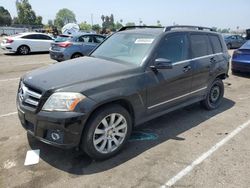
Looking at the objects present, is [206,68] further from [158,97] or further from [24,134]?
[24,134]

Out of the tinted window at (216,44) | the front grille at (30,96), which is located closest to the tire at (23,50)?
the tinted window at (216,44)

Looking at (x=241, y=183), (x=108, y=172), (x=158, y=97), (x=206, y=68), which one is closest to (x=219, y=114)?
(x=206, y=68)

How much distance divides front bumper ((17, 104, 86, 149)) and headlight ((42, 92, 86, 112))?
6cm

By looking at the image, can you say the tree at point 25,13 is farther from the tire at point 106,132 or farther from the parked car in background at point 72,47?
the tire at point 106,132

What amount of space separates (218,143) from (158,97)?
1225 mm

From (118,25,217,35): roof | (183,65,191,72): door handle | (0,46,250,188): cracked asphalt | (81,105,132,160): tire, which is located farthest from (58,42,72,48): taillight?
(81,105,132,160): tire

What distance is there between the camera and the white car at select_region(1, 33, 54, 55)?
51.1ft

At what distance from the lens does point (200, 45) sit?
5137mm

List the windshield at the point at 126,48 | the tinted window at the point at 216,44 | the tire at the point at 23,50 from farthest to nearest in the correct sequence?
the tire at the point at 23,50 → the tinted window at the point at 216,44 → the windshield at the point at 126,48

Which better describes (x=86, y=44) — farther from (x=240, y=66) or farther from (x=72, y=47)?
(x=240, y=66)

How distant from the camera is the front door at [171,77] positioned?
13.1 feet

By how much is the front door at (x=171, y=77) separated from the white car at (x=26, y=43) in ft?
44.3

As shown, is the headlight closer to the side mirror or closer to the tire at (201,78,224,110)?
the side mirror

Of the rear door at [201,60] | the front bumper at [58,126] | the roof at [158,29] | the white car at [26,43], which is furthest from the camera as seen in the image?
the white car at [26,43]
